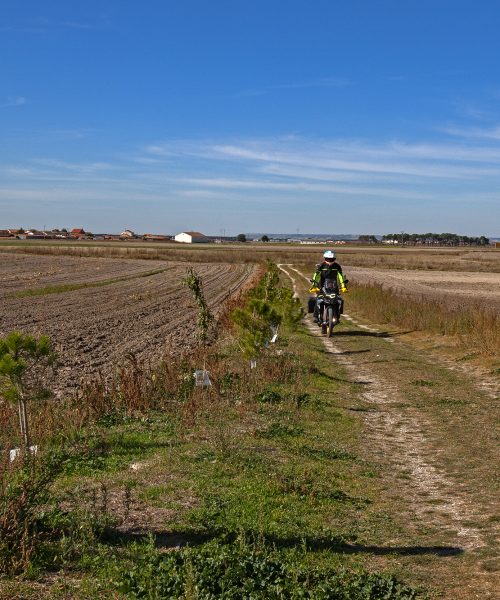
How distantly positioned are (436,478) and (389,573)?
2720mm

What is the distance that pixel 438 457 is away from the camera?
8.62m

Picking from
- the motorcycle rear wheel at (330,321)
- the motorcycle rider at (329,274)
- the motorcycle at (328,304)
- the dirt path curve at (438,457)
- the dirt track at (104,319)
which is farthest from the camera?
the motorcycle rear wheel at (330,321)

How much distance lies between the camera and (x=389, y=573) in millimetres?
5223

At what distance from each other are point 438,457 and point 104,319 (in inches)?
739

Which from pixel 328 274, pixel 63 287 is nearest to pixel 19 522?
pixel 328 274

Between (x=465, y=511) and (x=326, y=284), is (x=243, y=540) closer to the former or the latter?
(x=465, y=511)

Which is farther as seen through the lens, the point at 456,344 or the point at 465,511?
the point at 456,344

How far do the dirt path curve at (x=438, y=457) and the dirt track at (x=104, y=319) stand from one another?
4978 millimetres

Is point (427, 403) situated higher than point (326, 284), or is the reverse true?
point (326, 284)

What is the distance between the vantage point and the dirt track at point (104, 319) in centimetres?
1692

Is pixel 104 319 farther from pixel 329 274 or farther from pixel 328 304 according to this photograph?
pixel 329 274

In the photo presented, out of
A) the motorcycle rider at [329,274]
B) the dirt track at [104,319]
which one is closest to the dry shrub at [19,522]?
the dirt track at [104,319]

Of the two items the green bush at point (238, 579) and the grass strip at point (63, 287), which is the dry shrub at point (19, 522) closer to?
the green bush at point (238, 579)

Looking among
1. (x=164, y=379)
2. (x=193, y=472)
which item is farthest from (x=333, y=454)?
(x=164, y=379)
